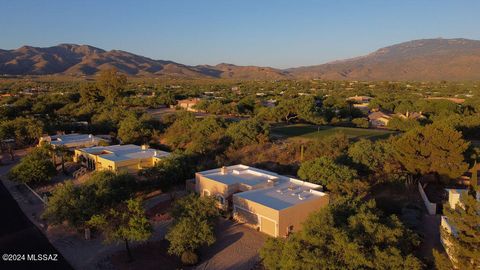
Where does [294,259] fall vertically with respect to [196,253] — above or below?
above

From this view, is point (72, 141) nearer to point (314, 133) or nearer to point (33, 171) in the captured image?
point (33, 171)

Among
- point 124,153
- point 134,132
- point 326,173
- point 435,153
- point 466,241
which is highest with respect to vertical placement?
point 466,241

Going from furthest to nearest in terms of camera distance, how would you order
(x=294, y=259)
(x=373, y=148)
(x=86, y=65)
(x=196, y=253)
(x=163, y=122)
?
1. (x=86, y=65)
2. (x=163, y=122)
3. (x=373, y=148)
4. (x=196, y=253)
5. (x=294, y=259)

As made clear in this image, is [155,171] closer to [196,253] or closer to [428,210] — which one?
[196,253]

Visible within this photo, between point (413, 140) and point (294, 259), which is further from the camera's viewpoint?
point (413, 140)

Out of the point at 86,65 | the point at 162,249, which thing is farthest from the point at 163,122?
the point at 86,65

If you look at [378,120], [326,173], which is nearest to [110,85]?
[378,120]
